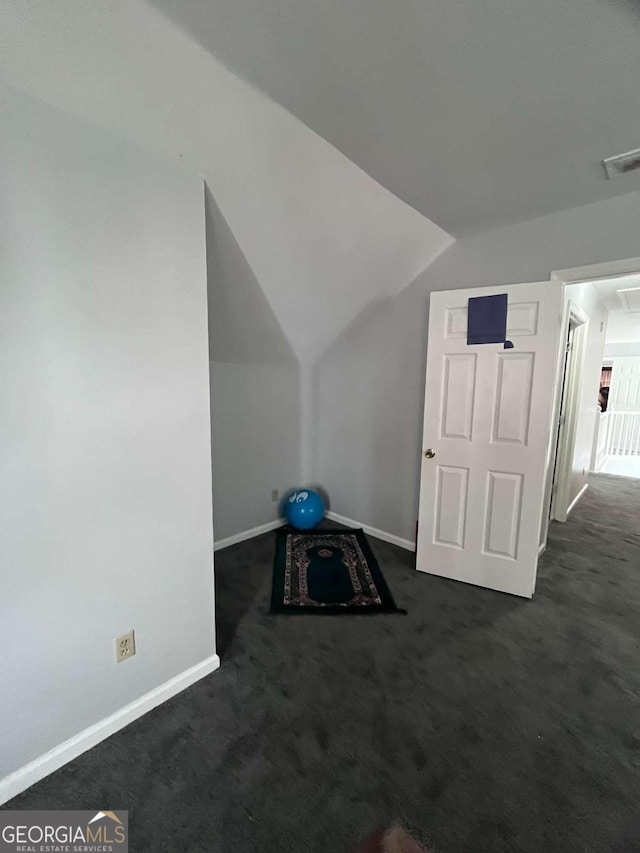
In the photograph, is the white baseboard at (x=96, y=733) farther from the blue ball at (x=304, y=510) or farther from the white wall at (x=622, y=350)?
the white wall at (x=622, y=350)

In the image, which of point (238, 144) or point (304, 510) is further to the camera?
point (304, 510)

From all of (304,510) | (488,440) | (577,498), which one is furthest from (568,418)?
(304,510)

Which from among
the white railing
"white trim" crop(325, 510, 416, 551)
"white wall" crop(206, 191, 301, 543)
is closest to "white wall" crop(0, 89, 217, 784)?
"white wall" crop(206, 191, 301, 543)

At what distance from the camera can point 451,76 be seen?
129cm

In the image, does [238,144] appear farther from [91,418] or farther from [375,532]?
[375,532]

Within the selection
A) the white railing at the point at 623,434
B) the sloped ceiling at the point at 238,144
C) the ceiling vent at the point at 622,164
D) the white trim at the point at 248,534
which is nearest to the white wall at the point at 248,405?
the white trim at the point at 248,534

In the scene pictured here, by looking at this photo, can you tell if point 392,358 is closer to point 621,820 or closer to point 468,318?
point 468,318

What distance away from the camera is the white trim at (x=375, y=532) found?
3.11m

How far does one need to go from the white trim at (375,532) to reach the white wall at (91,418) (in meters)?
1.96

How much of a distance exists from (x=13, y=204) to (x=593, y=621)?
3.39 meters

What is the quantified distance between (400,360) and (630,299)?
3.52 metres

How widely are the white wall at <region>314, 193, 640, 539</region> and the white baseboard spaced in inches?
75.8

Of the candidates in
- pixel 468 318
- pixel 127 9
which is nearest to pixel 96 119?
pixel 127 9

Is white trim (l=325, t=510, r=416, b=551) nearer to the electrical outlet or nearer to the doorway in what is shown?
the doorway
